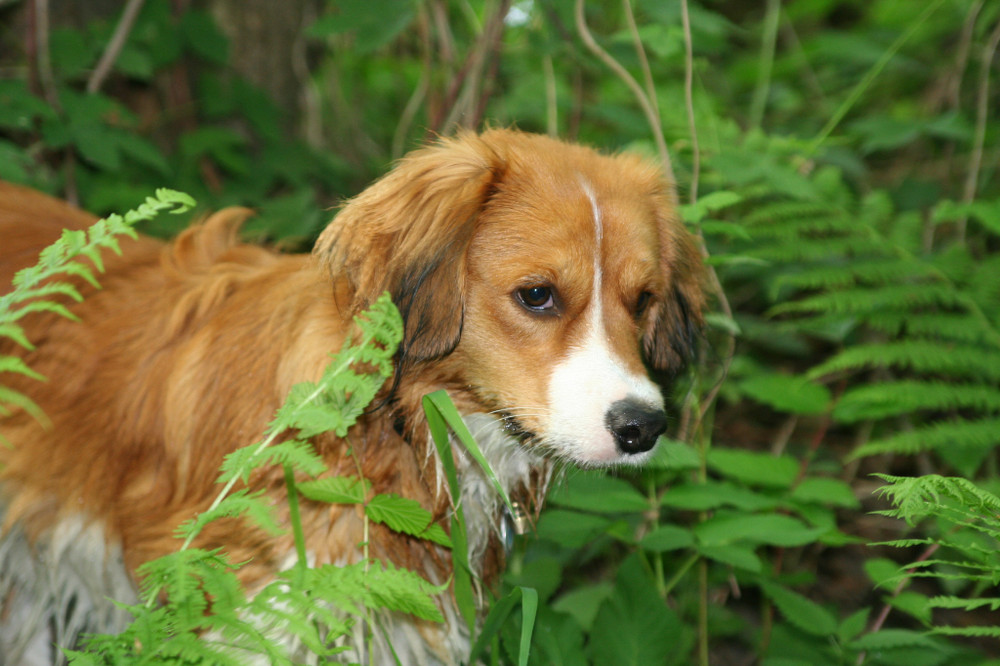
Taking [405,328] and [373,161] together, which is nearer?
[405,328]

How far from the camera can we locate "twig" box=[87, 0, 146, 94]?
4066mm

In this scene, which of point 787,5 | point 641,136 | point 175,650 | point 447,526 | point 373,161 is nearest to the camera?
point 175,650

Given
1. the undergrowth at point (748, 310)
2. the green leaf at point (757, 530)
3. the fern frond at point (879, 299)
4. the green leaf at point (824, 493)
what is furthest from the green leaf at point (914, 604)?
the fern frond at point (879, 299)

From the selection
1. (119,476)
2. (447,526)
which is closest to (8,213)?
(119,476)

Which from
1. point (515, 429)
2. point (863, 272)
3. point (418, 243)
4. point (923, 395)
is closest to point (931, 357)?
point (923, 395)

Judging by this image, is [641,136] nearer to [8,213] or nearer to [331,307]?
[331,307]

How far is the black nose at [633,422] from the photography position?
6.91ft

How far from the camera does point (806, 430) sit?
443 centimetres

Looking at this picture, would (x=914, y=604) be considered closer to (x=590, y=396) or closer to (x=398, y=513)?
(x=590, y=396)

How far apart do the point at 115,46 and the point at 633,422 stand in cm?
337

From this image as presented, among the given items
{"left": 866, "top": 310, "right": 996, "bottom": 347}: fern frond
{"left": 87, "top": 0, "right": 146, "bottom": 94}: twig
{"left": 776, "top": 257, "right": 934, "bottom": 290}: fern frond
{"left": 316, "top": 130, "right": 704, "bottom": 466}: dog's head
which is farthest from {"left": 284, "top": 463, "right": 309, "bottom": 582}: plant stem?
{"left": 87, "top": 0, "right": 146, "bottom": 94}: twig

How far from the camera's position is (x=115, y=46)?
408 centimetres

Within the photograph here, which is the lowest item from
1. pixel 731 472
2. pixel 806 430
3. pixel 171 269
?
pixel 806 430

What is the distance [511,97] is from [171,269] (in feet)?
7.49
